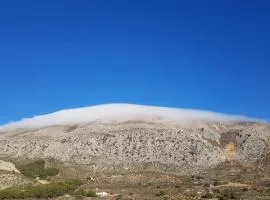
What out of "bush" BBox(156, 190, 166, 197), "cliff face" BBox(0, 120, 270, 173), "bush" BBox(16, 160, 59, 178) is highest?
"cliff face" BBox(0, 120, 270, 173)

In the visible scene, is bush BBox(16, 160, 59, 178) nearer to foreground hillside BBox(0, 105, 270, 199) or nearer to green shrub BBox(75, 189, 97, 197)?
foreground hillside BBox(0, 105, 270, 199)

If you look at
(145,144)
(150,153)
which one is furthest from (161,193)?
(145,144)

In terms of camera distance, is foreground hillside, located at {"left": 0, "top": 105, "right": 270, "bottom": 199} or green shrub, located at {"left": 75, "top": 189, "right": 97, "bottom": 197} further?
foreground hillside, located at {"left": 0, "top": 105, "right": 270, "bottom": 199}

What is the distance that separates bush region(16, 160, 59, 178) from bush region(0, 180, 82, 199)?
1681 cm

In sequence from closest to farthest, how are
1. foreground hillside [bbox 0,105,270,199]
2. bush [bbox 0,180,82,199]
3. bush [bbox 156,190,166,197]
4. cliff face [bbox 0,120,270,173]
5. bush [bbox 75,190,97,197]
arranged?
bush [bbox 0,180,82,199]
bush [bbox 75,190,97,197]
bush [bbox 156,190,166,197]
foreground hillside [bbox 0,105,270,199]
cliff face [bbox 0,120,270,173]

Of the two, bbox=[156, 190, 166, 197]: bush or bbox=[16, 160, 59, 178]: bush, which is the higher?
bbox=[16, 160, 59, 178]: bush

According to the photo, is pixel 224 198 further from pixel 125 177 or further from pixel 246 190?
pixel 125 177

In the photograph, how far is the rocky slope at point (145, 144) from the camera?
136625 mm

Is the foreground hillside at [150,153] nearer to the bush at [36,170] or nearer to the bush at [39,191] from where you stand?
the bush at [36,170]

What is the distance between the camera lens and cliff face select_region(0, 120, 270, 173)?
13662cm

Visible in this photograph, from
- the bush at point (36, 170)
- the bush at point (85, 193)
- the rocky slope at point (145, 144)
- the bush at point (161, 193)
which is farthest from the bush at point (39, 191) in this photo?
the rocky slope at point (145, 144)

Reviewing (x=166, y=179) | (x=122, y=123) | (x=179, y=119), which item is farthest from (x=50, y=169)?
(x=179, y=119)

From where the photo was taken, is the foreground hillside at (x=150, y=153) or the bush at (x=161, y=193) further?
the foreground hillside at (x=150, y=153)

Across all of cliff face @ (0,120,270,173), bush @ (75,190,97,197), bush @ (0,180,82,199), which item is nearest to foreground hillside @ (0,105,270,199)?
cliff face @ (0,120,270,173)
